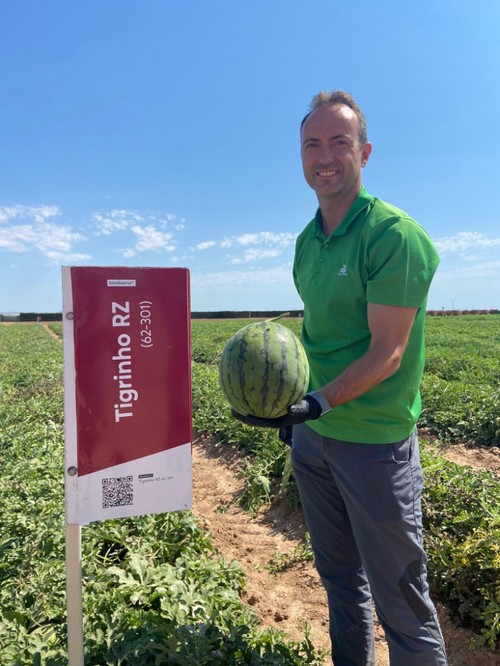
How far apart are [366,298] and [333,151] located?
2.26 ft

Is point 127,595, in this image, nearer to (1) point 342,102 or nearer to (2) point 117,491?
(2) point 117,491

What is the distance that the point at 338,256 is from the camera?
2.13 meters

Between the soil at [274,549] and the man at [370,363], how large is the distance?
1.05 m

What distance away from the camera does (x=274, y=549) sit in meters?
4.02

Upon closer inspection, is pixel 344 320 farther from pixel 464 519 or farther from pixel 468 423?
pixel 468 423

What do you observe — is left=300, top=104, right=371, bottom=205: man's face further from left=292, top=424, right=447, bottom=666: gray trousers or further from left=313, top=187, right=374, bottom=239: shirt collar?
left=292, top=424, right=447, bottom=666: gray trousers

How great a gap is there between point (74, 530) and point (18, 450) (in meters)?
3.72

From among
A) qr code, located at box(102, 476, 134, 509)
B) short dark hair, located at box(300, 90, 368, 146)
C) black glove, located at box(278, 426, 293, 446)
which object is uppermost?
short dark hair, located at box(300, 90, 368, 146)

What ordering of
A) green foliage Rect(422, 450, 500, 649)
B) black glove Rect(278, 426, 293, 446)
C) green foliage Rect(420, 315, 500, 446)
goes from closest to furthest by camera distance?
black glove Rect(278, 426, 293, 446)
green foliage Rect(422, 450, 500, 649)
green foliage Rect(420, 315, 500, 446)

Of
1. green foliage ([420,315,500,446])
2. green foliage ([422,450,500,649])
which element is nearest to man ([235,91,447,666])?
green foliage ([422,450,500,649])

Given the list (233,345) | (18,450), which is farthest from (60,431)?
(233,345)

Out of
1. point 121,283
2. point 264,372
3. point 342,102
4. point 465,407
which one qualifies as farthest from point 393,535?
point 465,407

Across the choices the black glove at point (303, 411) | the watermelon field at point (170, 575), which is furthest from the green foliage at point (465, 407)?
the black glove at point (303, 411)

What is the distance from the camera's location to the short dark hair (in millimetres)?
2186
